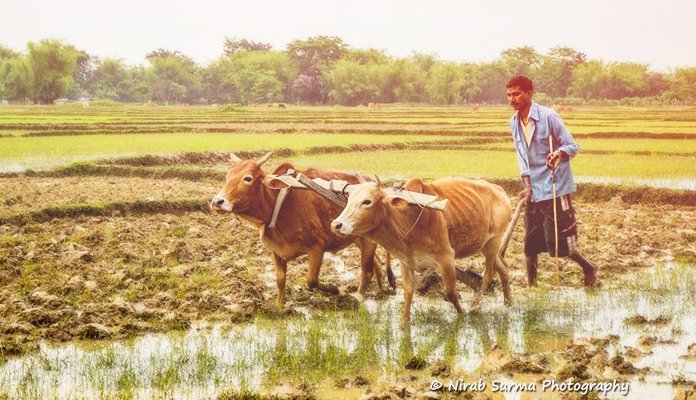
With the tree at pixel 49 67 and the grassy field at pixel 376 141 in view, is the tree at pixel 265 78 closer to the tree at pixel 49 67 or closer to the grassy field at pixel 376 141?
the tree at pixel 49 67

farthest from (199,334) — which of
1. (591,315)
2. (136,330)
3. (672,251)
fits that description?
(672,251)

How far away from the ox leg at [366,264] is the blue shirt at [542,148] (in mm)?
1374

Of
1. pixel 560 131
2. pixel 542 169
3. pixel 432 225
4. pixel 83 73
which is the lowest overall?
pixel 432 225

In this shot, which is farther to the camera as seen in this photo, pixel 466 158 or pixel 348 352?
pixel 466 158

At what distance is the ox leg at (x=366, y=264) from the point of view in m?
7.26

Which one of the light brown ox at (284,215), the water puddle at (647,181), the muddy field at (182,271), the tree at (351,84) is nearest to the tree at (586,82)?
the tree at (351,84)

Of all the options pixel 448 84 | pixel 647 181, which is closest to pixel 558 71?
pixel 448 84

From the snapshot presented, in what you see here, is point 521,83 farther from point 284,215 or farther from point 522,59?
point 522,59

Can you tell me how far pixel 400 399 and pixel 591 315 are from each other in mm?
2607

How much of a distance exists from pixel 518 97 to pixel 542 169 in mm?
651

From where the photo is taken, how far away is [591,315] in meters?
6.91

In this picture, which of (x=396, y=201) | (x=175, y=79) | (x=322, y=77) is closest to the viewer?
(x=396, y=201)

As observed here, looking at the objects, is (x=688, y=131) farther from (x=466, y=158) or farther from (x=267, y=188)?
(x=267, y=188)

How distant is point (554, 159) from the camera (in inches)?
280
